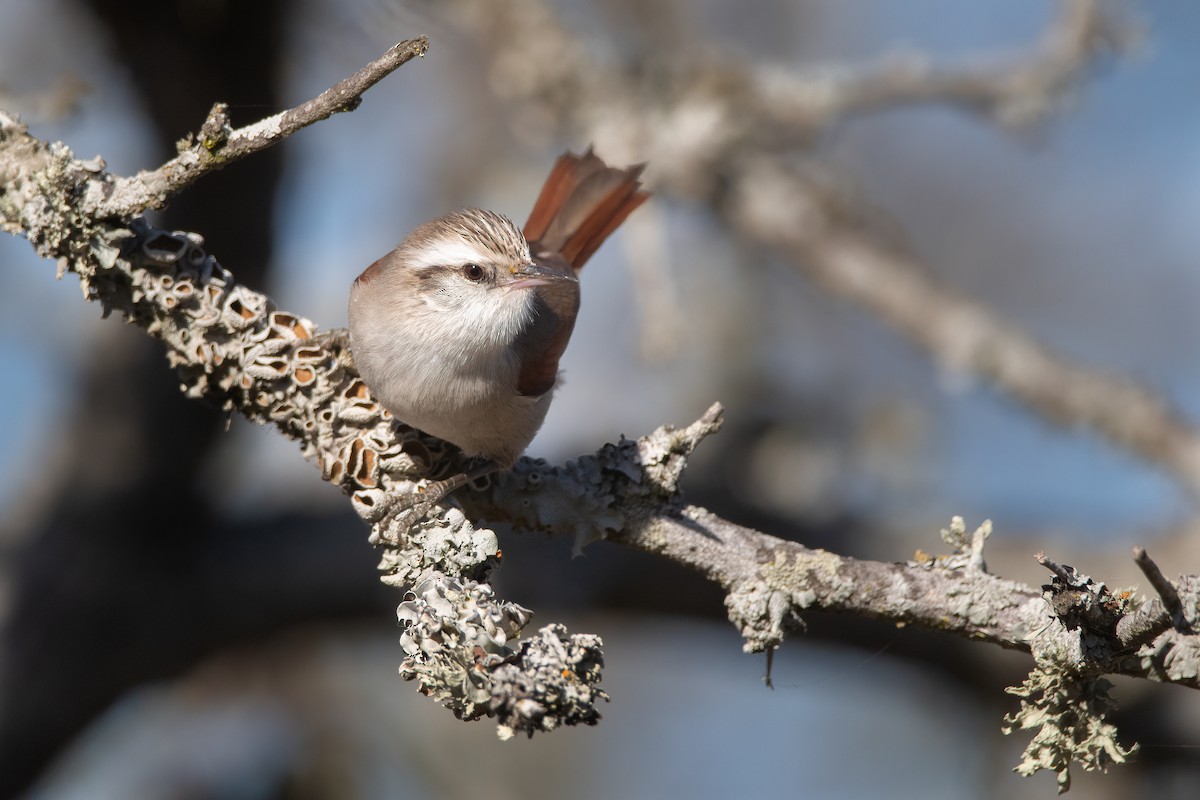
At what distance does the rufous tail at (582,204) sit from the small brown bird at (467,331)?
1.01 feet

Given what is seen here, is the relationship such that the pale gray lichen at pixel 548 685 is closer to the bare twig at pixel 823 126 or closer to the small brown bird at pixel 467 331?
the small brown bird at pixel 467 331

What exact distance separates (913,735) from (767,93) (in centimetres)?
636

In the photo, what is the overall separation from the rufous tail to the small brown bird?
31 cm

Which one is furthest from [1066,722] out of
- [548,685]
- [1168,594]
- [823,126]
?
[823,126]

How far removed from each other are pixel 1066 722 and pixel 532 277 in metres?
1.91

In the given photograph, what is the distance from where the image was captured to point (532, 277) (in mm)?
3297

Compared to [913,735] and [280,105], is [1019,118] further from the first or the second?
[913,735]

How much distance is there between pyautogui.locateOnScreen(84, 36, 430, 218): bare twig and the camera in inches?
78.3

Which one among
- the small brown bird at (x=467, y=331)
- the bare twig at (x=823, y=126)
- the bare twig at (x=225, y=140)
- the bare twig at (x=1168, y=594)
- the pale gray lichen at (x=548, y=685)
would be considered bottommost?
the pale gray lichen at (x=548, y=685)

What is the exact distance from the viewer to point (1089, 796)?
505 centimetres

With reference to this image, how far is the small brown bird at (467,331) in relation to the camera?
2936 millimetres

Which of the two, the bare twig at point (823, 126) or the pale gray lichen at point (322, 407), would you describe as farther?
the bare twig at point (823, 126)

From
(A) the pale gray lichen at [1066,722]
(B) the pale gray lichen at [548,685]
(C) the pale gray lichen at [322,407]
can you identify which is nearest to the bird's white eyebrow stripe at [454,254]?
(C) the pale gray lichen at [322,407]

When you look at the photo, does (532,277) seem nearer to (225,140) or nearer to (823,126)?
(225,140)
